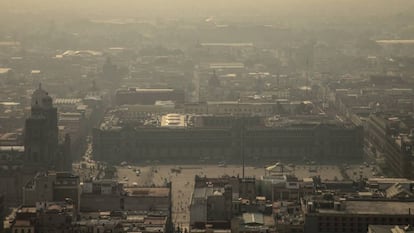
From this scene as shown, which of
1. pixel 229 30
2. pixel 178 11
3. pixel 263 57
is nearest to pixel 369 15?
pixel 263 57

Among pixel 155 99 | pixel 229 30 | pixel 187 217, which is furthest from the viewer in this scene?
pixel 229 30

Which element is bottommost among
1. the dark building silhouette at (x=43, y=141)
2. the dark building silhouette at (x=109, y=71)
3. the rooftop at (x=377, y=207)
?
the rooftop at (x=377, y=207)

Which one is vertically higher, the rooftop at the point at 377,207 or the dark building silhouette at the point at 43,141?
the dark building silhouette at the point at 43,141

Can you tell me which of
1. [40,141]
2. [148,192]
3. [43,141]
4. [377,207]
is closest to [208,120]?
[43,141]

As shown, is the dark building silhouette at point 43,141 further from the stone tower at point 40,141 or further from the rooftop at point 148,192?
the rooftop at point 148,192

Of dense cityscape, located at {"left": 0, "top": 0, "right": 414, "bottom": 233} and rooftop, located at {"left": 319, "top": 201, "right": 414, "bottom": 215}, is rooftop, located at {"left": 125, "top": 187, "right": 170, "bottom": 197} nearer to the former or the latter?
dense cityscape, located at {"left": 0, "top": 0, "right": 414, "bottom": 233}

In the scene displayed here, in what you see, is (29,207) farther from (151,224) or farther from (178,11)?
(178,11)

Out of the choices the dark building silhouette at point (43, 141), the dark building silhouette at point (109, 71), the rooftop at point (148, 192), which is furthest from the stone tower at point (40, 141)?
the dark building silhouette at point (109, 71)
